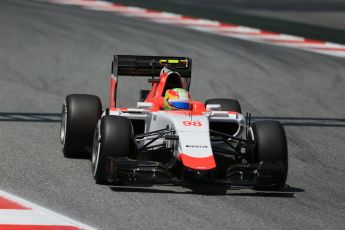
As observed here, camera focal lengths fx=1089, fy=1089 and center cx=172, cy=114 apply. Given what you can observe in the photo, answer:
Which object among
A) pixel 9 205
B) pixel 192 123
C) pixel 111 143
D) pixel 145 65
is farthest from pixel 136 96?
pixel 9 205

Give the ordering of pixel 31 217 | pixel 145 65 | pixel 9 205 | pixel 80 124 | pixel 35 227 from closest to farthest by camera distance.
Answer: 1. pixel 35 227
2. pixel 31 217
3. pixel 9 205
4. pixel 80 124
5. pixel 145 65

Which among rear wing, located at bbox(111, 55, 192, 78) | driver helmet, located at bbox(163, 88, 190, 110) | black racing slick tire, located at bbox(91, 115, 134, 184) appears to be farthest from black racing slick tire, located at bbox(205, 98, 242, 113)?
black racing slick tire, located at bbox(91, 115, 134, 184)

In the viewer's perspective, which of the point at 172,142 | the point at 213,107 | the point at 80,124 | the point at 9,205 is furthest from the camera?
the point at 80,124

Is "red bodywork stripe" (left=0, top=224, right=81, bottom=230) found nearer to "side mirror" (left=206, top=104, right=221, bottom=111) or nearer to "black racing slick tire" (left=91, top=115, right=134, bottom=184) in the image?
"black racing slick tire" (left=91, top=115, right=134, bottom=184)

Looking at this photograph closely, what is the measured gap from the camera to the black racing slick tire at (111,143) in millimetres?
11508

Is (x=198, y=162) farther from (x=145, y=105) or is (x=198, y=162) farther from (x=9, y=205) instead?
(x=9, y=205)

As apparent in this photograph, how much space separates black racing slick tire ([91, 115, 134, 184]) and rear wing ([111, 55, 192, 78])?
7.49 ft

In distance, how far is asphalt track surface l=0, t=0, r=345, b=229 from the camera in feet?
34.5

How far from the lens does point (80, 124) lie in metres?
13.0

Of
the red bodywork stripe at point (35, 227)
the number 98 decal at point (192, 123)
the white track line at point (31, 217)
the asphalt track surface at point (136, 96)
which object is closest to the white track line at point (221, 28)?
the asphalt track surface at point (136, 96)

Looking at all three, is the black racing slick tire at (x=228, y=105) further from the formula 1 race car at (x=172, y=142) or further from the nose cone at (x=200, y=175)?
the nose cone at (x=200, y=175)

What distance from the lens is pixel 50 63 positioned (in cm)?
2130

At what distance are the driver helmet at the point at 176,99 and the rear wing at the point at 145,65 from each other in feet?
4.39

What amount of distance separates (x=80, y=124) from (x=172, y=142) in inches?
62.1
